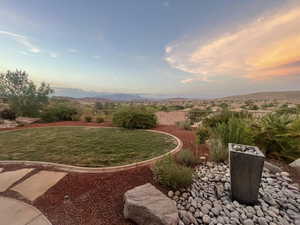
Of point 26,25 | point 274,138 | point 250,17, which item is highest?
point 26,25

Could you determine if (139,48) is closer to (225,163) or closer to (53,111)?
(53,111)

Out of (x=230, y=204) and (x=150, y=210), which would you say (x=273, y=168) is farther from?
(x=150, y=210)

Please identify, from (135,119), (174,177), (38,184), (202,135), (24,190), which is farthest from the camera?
(135,119)

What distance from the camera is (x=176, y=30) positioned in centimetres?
1037

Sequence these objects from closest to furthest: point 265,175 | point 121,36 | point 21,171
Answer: point 265,175, point 21,171, point 121,36

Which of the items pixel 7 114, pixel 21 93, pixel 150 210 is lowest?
pixel 150 210

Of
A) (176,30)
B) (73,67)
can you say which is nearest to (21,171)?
(176,30)

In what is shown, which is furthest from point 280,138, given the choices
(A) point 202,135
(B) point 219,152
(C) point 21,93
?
(C) point 21,93

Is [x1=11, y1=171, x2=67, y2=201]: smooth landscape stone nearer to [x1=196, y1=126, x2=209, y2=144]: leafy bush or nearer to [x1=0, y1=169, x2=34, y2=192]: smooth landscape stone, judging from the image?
[x1=0, y1=169, x2=34, y2=192]: smooth landscape stone

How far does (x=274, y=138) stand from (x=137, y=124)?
5.88 m

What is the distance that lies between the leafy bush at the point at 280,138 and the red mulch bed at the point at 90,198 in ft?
10.5

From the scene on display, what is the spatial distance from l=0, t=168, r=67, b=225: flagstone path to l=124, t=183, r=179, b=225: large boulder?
111 centimetres

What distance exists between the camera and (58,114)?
1094 cm

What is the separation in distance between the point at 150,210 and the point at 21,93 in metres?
15.2
